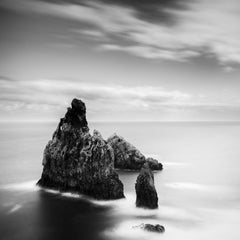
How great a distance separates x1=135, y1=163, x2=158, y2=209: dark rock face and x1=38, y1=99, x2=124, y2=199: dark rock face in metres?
6.96

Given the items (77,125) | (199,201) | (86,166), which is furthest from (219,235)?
(77,125)

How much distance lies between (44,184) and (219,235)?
41787 millimetres

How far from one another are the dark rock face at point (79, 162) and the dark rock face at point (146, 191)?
22.8ft

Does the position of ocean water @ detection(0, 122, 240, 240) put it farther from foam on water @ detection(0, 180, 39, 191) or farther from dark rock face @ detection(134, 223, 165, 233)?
dark rock face @ detection(134, 223, 165, 233)

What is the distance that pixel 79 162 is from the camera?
250 feet

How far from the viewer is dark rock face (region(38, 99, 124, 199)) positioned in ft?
239

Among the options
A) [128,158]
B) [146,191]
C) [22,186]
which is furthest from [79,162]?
[128,158]

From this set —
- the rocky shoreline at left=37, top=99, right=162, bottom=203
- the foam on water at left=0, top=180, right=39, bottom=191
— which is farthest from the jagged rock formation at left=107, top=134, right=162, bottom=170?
the rocky shoreline at left=37, top=99, right=162, bottom=203

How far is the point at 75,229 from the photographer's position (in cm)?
5797

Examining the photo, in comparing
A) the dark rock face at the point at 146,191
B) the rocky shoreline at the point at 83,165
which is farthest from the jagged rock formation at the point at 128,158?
the dark rock face at the point at 146,191

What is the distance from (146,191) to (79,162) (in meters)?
17.0

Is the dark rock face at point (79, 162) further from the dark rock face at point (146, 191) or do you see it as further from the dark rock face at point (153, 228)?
the dark rock face at point (153, 228)

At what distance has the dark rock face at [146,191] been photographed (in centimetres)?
6581

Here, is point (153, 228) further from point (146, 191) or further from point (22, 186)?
point (22, 186)
